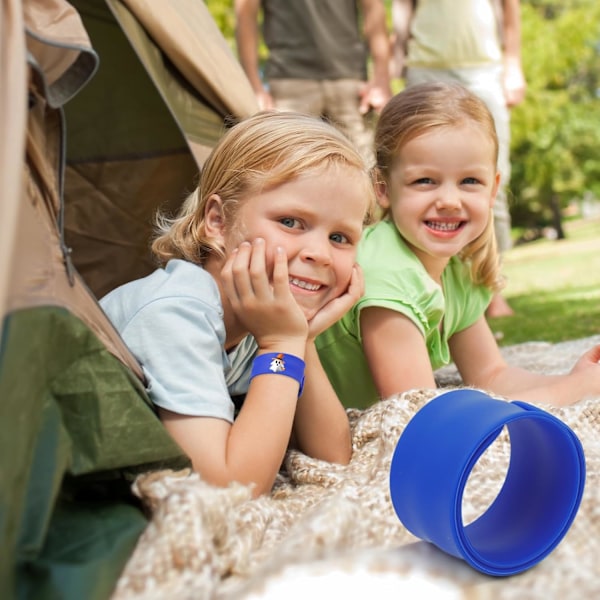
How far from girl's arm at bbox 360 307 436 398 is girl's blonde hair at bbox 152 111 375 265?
0.87 ft

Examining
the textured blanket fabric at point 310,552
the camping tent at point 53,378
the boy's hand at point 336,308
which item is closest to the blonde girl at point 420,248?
the boy's hand at point 336,308

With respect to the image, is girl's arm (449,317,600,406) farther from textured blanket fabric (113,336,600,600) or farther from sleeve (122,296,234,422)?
sleeve (122,296,234,422)

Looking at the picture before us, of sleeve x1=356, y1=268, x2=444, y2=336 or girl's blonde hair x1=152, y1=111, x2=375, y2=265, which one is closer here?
girl's blonde hair x1=152, y1=111, x2=375, y2=265

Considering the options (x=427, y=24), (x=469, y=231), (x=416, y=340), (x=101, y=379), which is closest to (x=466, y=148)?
(x=469, y=231)

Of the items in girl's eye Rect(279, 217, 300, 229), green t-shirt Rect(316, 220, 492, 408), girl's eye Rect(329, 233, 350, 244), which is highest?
girl's eye Rect(279, 217, 300, 229)

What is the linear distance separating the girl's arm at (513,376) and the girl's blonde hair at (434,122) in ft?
0.58

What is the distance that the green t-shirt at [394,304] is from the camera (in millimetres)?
1777

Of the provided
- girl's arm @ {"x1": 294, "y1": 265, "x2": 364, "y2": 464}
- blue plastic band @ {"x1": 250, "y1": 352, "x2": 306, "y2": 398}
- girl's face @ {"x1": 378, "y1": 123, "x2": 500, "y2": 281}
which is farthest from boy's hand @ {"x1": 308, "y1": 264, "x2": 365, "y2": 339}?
girl's face @ {"x1": 378, "y1": 123, "x2": 500, "y2": 281}

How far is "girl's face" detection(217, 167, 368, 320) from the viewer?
145 cm

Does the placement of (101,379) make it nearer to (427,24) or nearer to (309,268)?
(309,268)

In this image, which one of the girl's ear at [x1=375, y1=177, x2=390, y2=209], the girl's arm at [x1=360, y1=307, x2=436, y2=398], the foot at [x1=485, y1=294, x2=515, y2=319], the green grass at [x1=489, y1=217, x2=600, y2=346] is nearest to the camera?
the girl's arm at [x1=360, y1=307, x2=436, y2=398]

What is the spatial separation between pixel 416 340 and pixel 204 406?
2.01 feet

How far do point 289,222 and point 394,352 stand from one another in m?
0.43

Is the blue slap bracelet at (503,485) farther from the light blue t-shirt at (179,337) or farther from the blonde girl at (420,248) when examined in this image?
the blonde girl at (420,248)
